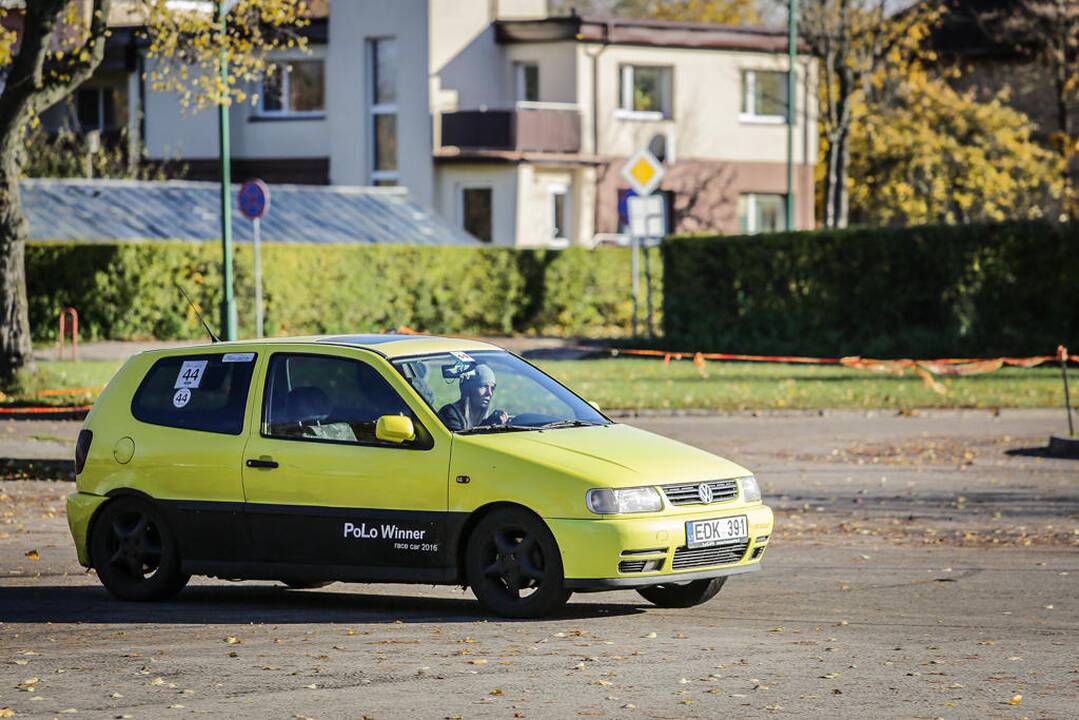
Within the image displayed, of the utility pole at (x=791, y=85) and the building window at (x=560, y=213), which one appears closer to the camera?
the utility pole at (x=791, y=85)

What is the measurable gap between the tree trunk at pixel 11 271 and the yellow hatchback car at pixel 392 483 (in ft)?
47.8

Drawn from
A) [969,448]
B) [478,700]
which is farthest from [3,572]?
[969,448]

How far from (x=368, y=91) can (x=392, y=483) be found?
148 ft

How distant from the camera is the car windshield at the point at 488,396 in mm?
11125

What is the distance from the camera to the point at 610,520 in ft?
34.1

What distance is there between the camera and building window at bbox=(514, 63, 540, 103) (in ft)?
183

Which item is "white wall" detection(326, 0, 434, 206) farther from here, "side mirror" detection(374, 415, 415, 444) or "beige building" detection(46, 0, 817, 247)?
"side mirror" detection(374, 415, 415, 444)

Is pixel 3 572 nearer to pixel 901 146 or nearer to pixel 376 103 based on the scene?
pixel 376 103

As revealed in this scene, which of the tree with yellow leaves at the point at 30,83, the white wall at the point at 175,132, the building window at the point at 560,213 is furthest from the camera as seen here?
the white wall at the point at 175,132

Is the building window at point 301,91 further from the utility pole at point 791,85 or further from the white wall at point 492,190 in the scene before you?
the utility pole at point 791,85

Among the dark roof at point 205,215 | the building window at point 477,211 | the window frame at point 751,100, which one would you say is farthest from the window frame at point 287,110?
the window frame at point 751,100

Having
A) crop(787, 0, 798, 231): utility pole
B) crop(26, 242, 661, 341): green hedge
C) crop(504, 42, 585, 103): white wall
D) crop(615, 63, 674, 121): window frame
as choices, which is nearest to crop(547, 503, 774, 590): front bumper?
crop(26, 242, 661, 341): green hedge

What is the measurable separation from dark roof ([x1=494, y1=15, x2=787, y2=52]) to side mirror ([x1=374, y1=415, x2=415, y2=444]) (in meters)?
43.6

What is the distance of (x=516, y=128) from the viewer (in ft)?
175
